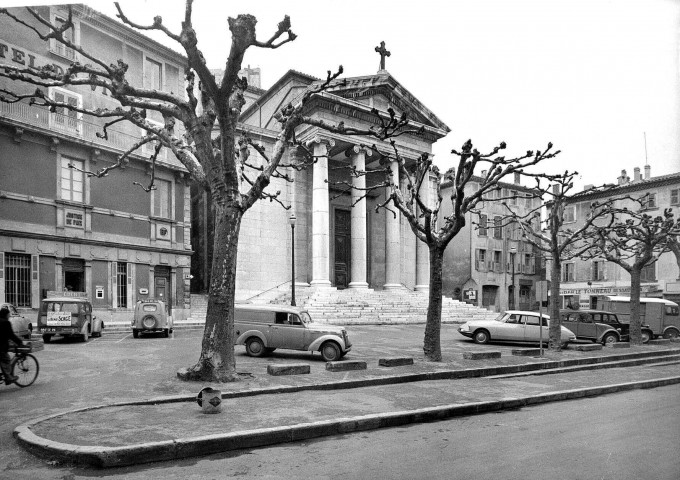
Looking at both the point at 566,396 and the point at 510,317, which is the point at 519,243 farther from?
the point at 566,396

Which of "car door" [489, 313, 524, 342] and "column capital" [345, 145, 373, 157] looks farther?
"column capital" [345, 145, 373, 157]

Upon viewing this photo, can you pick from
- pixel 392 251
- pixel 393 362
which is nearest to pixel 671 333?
pixel 392 251

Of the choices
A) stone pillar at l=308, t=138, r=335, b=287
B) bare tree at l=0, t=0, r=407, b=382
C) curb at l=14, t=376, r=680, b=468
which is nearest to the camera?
curb at l=14, t=376, r=680, b=468

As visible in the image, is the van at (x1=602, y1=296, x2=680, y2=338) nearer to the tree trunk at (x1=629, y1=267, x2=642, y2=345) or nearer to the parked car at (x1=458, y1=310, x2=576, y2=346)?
the tree trunk at (x1=629, y1=267, x2=642, y2=345)

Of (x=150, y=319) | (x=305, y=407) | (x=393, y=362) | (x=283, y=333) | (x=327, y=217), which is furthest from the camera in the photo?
(x=327, y=217)

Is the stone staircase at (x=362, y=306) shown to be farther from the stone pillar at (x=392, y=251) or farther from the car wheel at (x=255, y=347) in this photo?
the car wheel at (x=255, y=347)

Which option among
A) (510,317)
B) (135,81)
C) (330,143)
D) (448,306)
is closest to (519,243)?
(448,306)

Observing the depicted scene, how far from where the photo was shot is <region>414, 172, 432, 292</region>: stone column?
1558 inches

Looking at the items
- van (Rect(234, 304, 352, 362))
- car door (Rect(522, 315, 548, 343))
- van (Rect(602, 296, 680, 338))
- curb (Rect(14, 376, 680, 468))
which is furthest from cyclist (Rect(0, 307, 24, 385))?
van (Rect(602, 296, 680, 338))

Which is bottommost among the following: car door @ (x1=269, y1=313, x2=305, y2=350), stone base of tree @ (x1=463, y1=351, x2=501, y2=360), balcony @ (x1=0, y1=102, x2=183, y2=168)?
stone base of tree @ (x1=463, y1=351, x2=501, y2=360)

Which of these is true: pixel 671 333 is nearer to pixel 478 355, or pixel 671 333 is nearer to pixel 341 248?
pixel 478 355

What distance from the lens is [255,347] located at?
15344mm

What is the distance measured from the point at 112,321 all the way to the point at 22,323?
420 inches

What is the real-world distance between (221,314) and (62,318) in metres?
11.0
